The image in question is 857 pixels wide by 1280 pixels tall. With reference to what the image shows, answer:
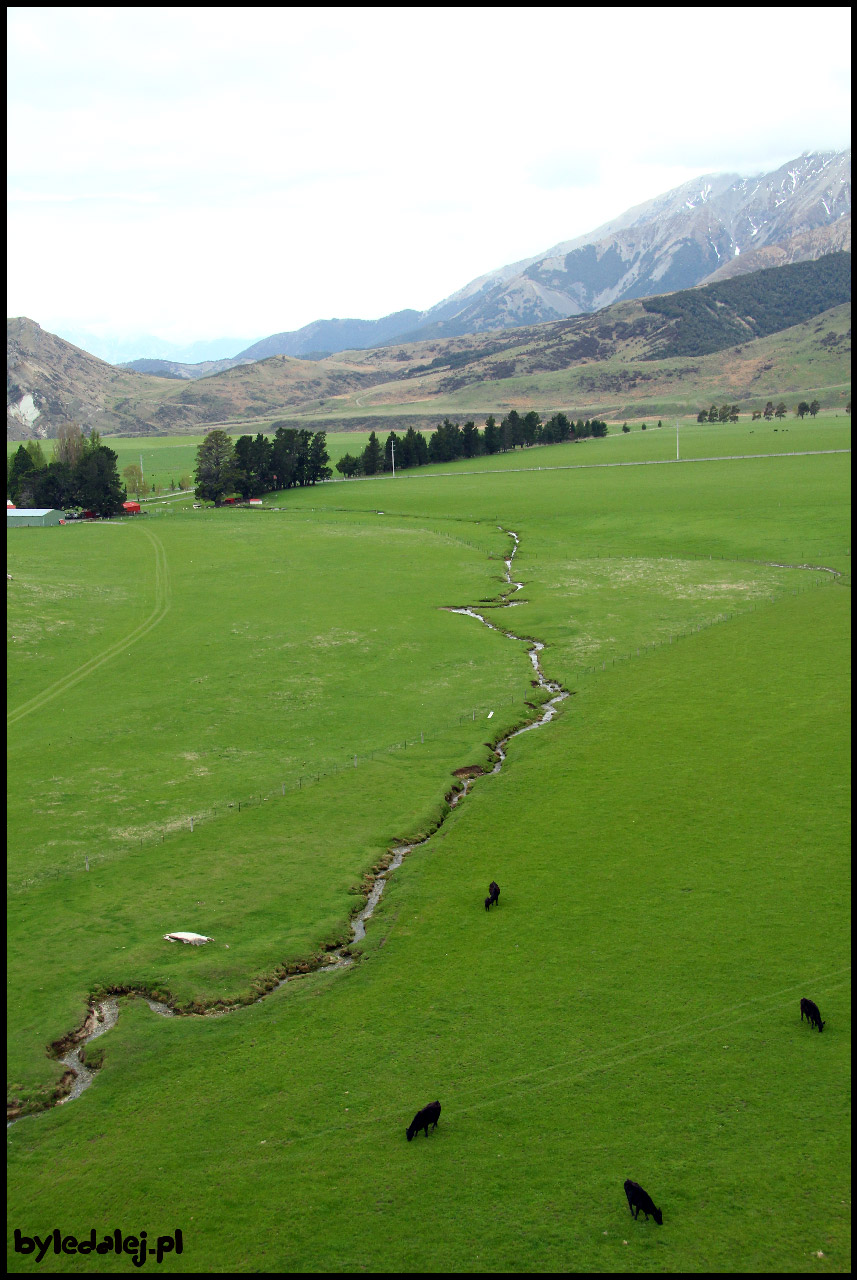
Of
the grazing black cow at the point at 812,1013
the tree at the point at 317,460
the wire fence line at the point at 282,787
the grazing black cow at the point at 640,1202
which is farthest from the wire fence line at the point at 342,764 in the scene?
the tree at the point at 317,460

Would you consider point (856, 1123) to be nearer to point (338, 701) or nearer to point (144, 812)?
point (144, 812)

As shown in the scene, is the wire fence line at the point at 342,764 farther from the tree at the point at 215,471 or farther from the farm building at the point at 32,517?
the tree at the point at 215,471

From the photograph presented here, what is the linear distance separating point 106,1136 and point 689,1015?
16.9m

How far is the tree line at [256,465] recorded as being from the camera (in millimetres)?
174375

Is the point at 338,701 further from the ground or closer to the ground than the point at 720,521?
closer to the ground

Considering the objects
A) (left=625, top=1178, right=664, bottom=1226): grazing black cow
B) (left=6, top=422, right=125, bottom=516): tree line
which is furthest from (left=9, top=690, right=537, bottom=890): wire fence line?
(left=6, top=422, right=125, bottom=516): tree line

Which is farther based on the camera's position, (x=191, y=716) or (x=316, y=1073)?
(x=191, y=716)

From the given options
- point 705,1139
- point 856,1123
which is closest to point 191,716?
point 705,1139

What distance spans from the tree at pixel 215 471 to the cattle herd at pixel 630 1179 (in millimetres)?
158540

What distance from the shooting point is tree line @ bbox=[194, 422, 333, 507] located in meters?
174

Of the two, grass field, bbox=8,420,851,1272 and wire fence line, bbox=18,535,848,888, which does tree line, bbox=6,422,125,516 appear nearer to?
grass field, bbox=8,420,851,1272

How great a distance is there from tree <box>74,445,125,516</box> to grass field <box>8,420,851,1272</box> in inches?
3541

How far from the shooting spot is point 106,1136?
80.3 feet

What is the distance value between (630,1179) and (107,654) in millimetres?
60388
